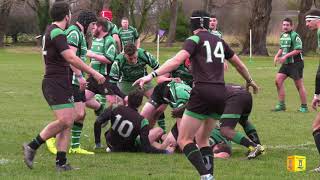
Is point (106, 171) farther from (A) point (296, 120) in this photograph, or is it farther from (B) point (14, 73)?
(B) point (14, 73)

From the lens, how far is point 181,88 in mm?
10117

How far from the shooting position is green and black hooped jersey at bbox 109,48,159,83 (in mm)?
11094

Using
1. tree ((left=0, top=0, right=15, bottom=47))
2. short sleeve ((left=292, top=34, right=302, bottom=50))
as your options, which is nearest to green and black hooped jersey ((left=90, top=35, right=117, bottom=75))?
short sleeve ((left=292, top=34, right=302, bottom=50))

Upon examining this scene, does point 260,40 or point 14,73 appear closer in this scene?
point 14,73

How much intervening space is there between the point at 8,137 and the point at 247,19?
3781 centimetres

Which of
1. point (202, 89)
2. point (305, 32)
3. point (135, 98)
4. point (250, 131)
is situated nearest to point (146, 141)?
point (135, 98)

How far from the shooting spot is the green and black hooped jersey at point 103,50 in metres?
11.6

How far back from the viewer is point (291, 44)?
52.5 ft

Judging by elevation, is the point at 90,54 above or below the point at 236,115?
above

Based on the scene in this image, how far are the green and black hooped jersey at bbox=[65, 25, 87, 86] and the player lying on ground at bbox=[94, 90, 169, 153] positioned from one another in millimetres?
750

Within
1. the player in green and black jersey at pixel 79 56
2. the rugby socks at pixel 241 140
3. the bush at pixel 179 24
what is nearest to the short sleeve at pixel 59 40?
the player in green and black jersey at pixel 79 56

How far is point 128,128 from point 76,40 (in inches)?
57.0

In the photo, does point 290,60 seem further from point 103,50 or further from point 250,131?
point 250,131

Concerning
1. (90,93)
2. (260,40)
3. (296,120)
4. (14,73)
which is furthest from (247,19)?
(90,93)
